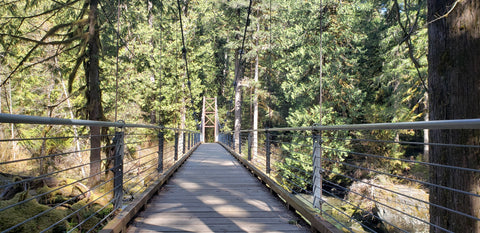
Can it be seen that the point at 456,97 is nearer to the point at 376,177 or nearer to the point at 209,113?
the point at 376,177

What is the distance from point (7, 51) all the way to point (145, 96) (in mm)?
14114

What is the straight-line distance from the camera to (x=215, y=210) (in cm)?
311

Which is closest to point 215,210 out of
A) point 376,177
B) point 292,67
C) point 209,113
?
point 376,177

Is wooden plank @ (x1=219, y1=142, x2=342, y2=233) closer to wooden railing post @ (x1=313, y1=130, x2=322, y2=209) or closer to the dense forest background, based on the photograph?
wooden railing post @ (x1=313, y1=130, x2=322, y2=209)

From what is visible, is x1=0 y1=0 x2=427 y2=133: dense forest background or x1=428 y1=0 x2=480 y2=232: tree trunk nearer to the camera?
x1=428 y1=0 x2=480 y2=232: tree trunk

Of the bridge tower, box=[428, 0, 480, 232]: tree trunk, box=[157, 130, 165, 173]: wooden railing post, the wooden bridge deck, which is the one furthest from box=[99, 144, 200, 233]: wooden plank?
the bridge tower

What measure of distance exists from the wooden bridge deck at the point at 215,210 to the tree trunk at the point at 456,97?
1125 mm

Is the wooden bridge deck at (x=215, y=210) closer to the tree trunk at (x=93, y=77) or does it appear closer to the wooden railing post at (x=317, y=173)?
the wooden railing post at (x=317, y=173)

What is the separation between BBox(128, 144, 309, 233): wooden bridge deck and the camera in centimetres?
258

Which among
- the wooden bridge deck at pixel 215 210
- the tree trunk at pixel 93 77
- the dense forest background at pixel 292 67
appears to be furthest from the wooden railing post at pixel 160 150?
the dense forest background at pixel 292 67

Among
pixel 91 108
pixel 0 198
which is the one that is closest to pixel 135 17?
pixel 91 108

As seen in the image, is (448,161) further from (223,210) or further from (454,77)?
(223,210)

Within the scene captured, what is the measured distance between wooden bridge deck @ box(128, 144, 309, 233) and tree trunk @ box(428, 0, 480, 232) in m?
1.13

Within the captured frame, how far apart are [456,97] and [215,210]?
2.29 meters
